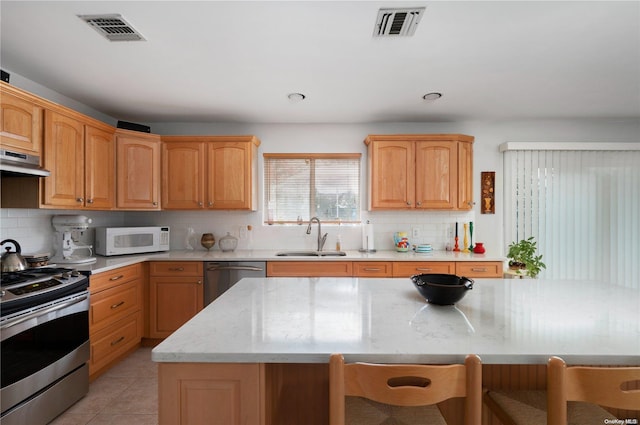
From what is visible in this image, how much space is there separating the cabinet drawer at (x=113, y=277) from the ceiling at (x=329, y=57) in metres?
1.65

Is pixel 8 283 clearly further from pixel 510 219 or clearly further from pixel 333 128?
pixel 510 219

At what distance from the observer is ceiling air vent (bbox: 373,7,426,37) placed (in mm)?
1758

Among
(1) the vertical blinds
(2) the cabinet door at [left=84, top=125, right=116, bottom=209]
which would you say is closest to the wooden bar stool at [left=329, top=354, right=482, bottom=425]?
(2) the cabinet door at [left=84, top=125, right=116, bottom=209]

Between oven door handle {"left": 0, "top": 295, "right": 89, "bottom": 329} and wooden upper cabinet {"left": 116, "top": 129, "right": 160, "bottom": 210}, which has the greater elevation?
wooden upper cabinet {"left": 116, "top": 129, "right": 160, "bottom": 210}

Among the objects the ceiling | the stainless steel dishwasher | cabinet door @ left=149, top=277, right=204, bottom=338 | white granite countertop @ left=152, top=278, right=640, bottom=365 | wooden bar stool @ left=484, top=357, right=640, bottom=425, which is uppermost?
the ceiling

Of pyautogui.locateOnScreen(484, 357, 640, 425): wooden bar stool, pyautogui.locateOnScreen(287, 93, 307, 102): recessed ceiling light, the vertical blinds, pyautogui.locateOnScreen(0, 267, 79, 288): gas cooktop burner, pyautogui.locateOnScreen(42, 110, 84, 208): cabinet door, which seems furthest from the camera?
the vertical blinds

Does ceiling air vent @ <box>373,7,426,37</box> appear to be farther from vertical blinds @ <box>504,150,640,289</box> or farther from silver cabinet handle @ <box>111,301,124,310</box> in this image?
silver cabinet handle @ <box>111,301,124,310</box>

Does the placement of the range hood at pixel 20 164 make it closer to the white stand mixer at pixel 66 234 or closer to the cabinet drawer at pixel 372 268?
the white stand mixer at pixel 66 234

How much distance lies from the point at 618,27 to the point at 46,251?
4657mm

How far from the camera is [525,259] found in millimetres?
3482

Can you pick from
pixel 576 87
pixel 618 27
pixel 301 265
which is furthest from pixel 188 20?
pixel 576 87

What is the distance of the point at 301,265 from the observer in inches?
129

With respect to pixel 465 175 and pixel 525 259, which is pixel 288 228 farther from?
pixel 525 259

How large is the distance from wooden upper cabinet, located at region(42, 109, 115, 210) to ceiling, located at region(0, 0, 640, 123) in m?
0.40
